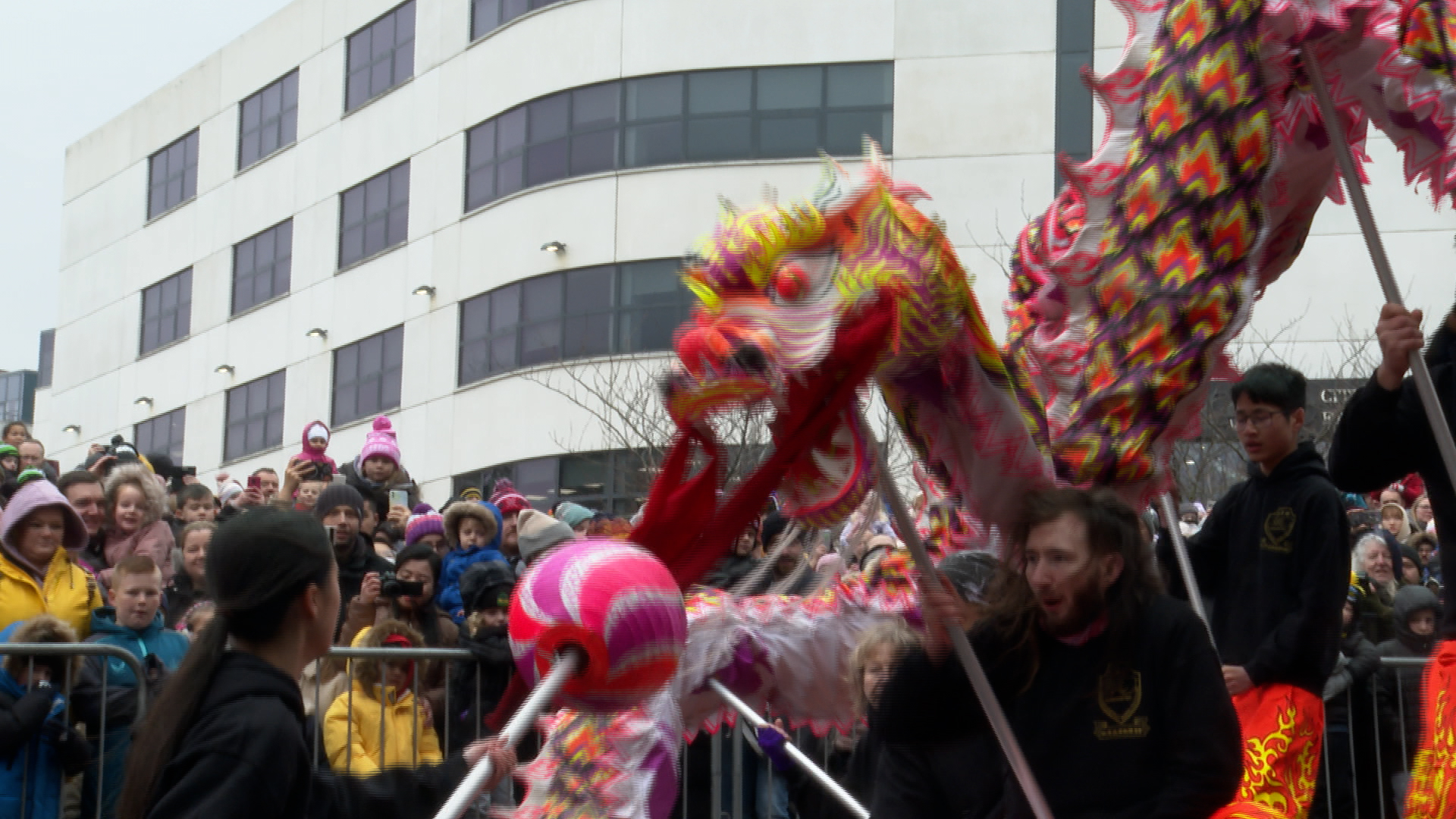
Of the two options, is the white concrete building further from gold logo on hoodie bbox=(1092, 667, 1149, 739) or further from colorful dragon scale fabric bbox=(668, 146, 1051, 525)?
gold logo on hoodie bbox=(1092, 667, 1149, 739)

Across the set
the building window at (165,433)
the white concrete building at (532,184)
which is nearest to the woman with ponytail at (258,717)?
the white concrete building at (532,184)

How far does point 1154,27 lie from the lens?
4.35m

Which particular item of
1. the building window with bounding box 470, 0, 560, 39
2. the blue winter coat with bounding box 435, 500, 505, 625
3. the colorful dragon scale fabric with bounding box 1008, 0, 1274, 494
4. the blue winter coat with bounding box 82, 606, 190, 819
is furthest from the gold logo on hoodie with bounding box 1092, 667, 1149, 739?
the building window with bounding box 470, 0, 560, 39

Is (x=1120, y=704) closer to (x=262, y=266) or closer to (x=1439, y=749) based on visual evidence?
(x=1439, y=749)

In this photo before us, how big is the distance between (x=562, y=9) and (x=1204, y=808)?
2004cm

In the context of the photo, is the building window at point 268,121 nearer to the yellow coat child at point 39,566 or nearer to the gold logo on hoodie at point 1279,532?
the yellow coat child at point 39,566

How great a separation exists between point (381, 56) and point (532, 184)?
179 inches

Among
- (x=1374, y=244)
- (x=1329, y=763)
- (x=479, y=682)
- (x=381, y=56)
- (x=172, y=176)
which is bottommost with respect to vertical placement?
(x=1329, y=763)

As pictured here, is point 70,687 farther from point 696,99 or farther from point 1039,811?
point 696,99

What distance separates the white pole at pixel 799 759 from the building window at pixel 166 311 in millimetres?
24898

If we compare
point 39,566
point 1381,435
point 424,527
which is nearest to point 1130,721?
point 1381,435

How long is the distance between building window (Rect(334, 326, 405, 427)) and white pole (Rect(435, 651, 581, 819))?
20930 millimetres

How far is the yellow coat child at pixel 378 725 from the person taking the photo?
578 cm

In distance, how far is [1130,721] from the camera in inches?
128
